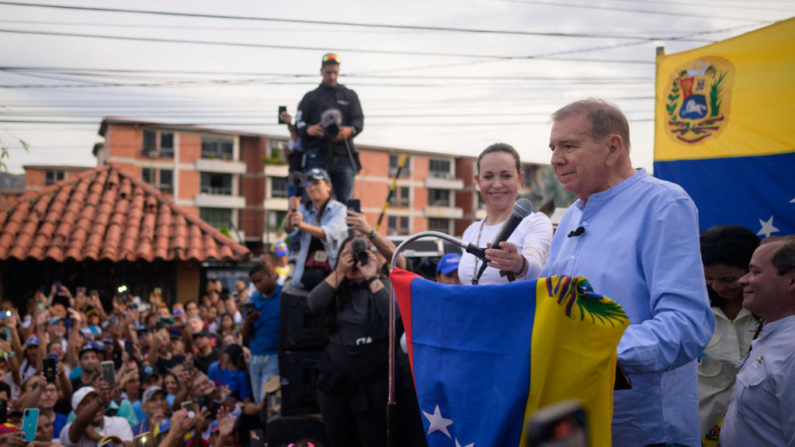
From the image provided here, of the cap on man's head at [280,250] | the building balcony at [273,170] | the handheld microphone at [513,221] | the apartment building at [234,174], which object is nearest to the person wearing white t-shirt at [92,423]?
the cap on man's head at [280,250]

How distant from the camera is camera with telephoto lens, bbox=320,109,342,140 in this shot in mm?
7305

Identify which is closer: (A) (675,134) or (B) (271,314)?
(A) (675,134)

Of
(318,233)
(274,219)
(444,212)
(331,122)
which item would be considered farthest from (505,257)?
(444,212)

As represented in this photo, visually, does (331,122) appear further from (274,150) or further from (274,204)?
(274,204)

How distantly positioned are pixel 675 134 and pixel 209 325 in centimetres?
957

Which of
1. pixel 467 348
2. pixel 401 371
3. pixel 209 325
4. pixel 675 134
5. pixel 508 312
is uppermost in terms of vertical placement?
pixel 675 134

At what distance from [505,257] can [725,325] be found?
1.70m

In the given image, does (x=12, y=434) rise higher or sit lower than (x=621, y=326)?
lower

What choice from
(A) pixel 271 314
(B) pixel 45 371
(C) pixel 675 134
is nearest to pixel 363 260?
(A) pixel 271 314

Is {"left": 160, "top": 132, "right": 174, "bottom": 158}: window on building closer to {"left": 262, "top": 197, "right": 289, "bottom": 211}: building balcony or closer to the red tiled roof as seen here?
{"left": 262, "top": 197, "right": 289, "bottom": 211}: building balcony

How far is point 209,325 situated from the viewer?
41.1ft

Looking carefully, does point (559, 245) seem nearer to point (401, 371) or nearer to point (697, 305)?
point (697, 305)

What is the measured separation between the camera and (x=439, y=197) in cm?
5972

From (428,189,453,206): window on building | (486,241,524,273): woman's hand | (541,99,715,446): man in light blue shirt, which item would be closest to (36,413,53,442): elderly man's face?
(486,241,524,273): woman's hand
